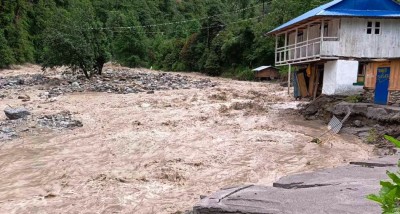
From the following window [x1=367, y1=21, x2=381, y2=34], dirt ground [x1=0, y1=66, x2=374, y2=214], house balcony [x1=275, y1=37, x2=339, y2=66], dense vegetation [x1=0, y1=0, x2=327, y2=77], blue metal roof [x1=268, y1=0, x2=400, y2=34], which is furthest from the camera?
dense vegetation [x1=0, y1=0, x2=327, y2=77]

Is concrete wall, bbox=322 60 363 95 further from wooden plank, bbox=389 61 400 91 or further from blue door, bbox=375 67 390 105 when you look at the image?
wooden plank, bbox=389 61 400 91

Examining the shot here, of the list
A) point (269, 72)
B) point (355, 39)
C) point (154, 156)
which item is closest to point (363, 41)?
point (355, 39)

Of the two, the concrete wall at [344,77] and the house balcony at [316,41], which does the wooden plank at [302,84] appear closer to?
the house balcony at [316,41]

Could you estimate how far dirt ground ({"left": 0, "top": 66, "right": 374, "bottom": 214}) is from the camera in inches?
292

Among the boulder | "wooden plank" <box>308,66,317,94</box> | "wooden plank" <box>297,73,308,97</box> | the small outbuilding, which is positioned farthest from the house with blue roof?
the small outbuilding

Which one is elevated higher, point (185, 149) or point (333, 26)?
point (333, 26)

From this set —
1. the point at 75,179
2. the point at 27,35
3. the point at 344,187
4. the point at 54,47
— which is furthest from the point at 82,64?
the point at 27,35

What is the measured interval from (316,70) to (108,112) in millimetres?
11461

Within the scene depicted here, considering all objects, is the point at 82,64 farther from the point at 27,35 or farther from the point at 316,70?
the point at 27,35

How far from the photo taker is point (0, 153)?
1081cm

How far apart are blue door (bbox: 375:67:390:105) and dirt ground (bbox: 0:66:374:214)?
2616 millimetres

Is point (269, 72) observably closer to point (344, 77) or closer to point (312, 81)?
point (312, 81)

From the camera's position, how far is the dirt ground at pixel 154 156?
24.3ft

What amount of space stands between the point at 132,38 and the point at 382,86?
41.7m
